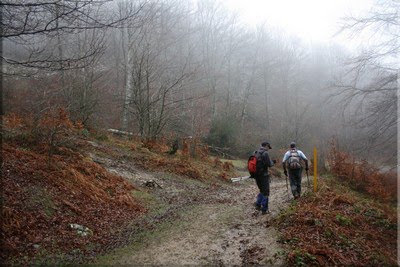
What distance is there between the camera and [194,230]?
24.2 ft

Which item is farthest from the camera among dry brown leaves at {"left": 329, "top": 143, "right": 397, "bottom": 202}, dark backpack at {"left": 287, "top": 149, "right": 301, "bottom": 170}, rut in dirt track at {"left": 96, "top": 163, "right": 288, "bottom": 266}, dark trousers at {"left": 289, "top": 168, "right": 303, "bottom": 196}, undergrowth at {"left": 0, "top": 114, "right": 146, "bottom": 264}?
dark trousers at {"left": 289, "top": 168, "right": 303, "bottom": 196}

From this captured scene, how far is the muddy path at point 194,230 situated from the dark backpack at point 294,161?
3.68ft

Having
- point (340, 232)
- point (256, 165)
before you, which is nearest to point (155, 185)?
point (256, 165)

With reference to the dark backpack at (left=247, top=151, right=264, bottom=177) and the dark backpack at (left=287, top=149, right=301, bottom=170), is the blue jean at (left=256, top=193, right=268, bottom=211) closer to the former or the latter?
the dark backpack at (left=247, top=151, right=264, bottom=177)

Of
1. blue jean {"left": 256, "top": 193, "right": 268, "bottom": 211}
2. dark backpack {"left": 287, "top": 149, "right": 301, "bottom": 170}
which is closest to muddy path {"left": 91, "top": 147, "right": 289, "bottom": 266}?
blue jean {"left": 256, "top": 193, "right": 268, "bottom": 211}

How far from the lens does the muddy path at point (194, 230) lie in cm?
574

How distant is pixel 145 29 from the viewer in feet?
64.4

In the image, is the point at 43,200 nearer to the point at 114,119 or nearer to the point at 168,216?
the point at 168,216

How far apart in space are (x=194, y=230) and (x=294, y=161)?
3955mm

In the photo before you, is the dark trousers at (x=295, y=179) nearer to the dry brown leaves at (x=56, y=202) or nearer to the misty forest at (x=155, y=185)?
the misty forest at (x=155, y=185)

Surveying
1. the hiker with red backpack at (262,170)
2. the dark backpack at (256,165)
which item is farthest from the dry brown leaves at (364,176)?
the dark backpack at (256,165)

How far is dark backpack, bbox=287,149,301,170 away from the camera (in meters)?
9.53

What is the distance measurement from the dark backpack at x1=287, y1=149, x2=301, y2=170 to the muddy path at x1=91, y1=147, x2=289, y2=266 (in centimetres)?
112

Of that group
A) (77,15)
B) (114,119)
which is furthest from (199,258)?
(114,119)
